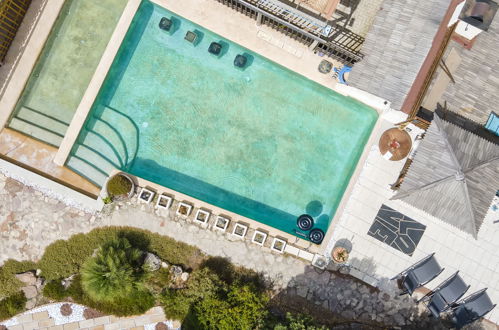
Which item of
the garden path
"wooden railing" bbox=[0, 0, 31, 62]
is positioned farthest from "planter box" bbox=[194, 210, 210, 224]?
"wooden railing" bbox=[0, 0, 31, 62]

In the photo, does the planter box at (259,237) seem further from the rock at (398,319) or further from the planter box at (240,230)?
the rock at (398,319)

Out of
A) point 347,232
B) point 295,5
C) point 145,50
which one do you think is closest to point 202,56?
point 145,50

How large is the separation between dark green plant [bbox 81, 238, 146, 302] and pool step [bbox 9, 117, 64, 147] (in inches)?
250

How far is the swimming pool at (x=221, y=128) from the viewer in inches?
763

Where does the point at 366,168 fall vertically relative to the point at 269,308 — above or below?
above

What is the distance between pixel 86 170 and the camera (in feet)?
62.8

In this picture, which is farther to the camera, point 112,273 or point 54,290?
point 54,290

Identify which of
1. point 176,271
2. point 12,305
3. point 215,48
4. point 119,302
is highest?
point 215,48

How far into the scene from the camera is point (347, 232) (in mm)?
19281

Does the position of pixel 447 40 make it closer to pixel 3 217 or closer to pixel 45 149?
pixel 45 149

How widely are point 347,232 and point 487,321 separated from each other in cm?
929

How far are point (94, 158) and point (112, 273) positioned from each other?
20.1 ft

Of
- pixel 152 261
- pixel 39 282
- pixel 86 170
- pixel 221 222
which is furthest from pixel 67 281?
pixel 221 222

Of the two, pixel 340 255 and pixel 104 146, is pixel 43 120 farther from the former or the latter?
pixel 340 255
